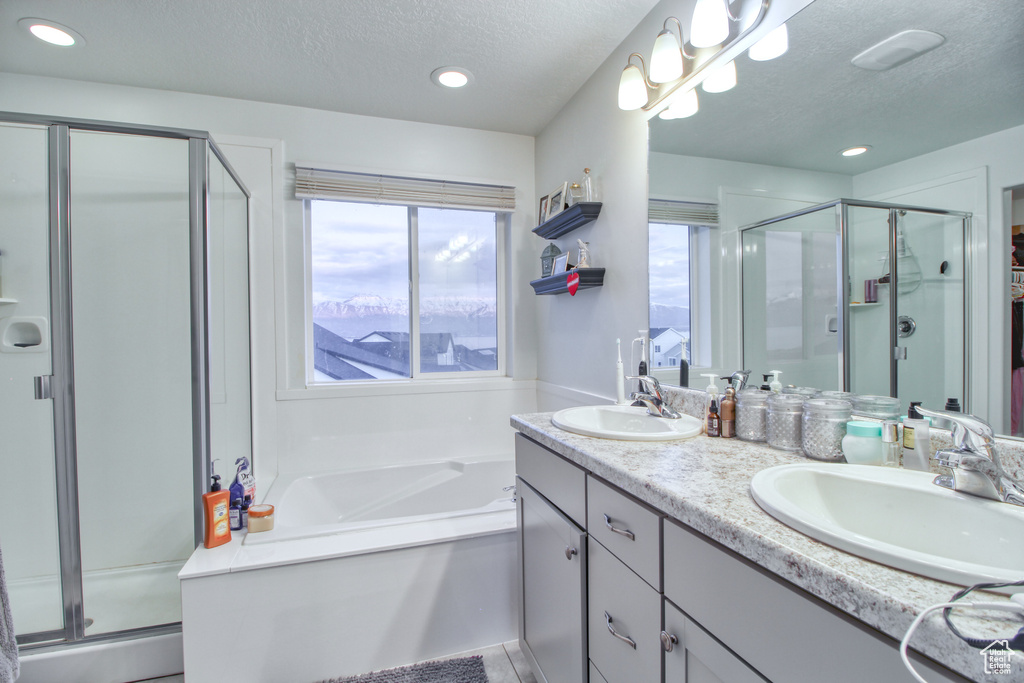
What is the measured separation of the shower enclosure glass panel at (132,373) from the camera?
1.77m

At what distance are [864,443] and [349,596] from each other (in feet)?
5.31

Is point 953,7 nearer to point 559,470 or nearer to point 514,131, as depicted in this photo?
point 559,470

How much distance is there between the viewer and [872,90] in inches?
41.2

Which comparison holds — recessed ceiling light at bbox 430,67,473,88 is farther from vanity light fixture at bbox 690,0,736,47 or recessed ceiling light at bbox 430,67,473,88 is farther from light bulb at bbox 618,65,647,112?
vanity light fixture at bbox 690,0,736,47

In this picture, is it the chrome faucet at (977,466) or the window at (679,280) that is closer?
the chrome faucet at (977,466)

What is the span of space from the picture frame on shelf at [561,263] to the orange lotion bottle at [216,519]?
1.74 meters

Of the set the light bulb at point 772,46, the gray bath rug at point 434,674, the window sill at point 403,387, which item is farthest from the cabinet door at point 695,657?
the window sill at point 403,387

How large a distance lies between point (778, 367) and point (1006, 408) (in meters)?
0.50

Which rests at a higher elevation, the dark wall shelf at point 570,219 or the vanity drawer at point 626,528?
the dark wall shelf at point 570,219

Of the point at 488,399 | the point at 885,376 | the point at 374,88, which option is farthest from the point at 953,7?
the point at 488,399

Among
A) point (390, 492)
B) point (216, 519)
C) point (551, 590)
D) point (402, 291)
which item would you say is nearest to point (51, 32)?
point (402, 291)

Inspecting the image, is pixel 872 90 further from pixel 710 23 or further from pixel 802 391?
pixel 802 391

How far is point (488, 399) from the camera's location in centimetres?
288

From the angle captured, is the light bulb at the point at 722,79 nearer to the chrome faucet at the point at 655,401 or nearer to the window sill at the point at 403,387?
the chrome faucet at the point at 655,401
